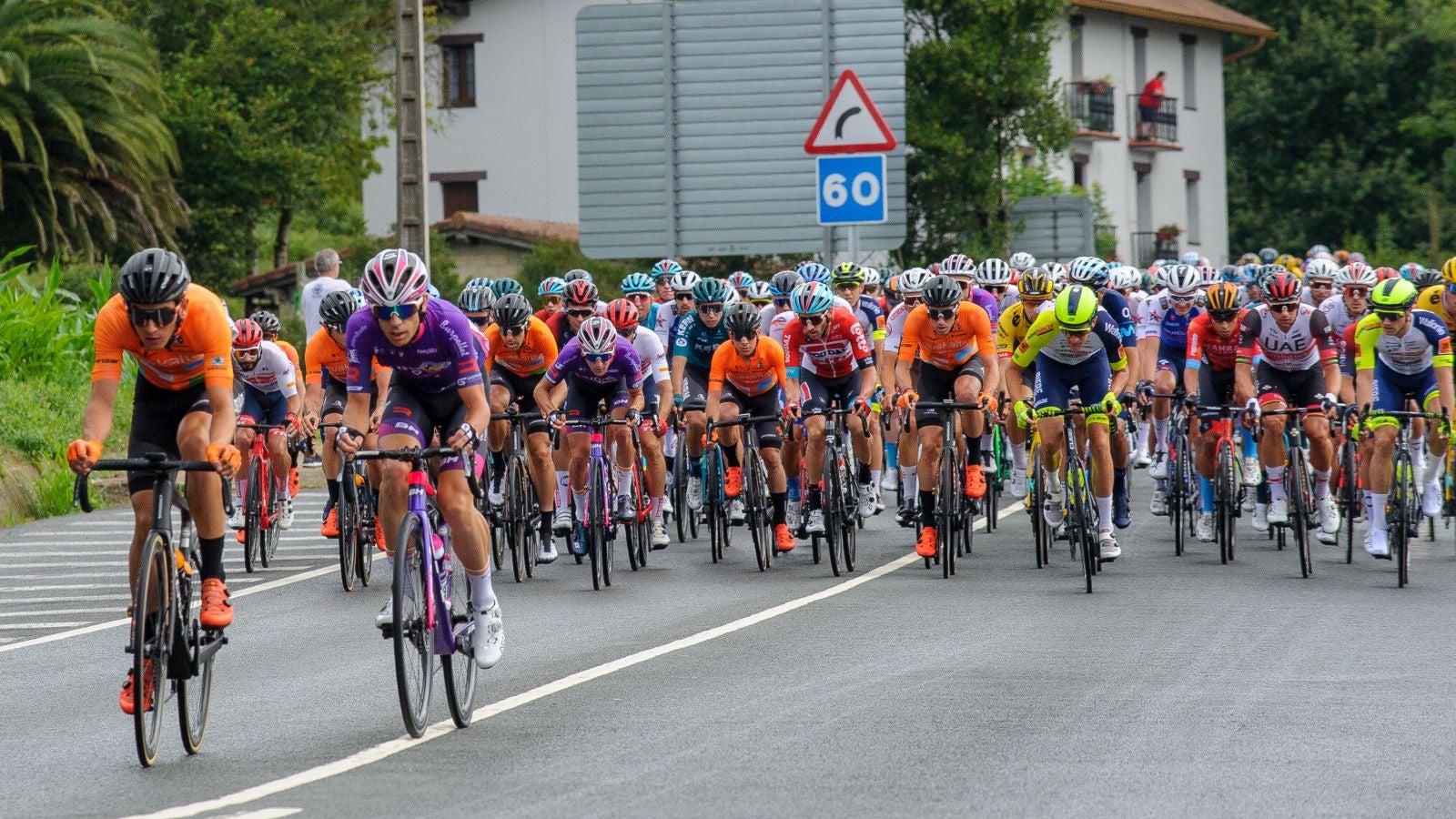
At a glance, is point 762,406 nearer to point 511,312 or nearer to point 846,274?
point 511,312

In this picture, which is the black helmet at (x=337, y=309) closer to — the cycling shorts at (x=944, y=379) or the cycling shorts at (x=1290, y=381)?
the cycling shorts at (x=944, y=379)

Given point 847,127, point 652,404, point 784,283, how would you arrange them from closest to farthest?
1. point 652,404
2. point 847,127
3. point 784,283

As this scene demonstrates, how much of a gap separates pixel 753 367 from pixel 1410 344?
14.9 ft

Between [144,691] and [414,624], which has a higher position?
[414,624]

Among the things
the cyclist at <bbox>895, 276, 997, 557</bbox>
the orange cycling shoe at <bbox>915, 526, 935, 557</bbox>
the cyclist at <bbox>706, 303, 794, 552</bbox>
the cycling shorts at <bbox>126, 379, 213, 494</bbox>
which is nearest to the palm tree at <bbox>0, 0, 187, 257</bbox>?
the cyclist at <bbox>706, 303, 794, 552</bbox>

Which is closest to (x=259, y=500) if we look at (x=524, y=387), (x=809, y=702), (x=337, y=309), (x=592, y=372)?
(x=337, y=309)

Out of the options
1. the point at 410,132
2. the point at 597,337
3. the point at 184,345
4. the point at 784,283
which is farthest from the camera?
the point at 410,132

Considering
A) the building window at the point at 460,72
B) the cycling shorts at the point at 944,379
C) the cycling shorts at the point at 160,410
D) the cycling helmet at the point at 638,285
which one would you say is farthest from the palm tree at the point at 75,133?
the building window at the point at 460,72

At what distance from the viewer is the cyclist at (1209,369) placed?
16.8m

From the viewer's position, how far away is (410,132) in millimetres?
24484

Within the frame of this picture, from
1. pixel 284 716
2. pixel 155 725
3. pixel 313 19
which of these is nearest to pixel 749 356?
pixel 284 716

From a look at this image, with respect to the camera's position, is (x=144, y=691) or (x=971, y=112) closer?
(x=144, y=691)

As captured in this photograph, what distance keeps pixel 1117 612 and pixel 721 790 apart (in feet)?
18.7

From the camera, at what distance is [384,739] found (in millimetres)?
9047
